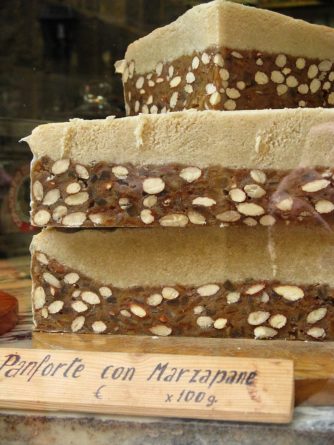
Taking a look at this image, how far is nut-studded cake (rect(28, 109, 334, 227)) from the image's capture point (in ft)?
3.14

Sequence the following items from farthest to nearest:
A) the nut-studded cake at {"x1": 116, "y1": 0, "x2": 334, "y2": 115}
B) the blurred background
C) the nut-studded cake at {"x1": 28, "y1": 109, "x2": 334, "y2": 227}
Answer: the blurred background < the nut-studded cake at {"x1": 116, "y1": 0, "x2": 334, "y2": 115} < the nut-studded cake at {"x1": 28, "y1": 109, "x2": 334, "y2": 227}

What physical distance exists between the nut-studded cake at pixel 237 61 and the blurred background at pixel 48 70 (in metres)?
0.57

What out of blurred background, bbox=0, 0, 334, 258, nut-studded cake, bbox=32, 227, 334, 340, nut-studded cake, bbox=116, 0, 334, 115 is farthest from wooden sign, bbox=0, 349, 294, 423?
blurred background, bbox=0, 0, 334, 258

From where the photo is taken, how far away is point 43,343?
3.35ft

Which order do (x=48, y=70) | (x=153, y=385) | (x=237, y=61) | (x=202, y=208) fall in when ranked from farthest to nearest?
(x=48, y=70) < (x=237, y=61) < (x=202, y=208) < (x=153, y=385)

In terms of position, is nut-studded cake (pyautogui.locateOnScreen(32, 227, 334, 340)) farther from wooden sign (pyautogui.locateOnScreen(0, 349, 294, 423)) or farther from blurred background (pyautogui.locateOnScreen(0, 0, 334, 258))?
blurred background (pyautogui.locateOnScreen(0, 0, 334, 258))

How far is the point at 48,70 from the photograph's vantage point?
2025 mm

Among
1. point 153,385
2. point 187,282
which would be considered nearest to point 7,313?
point 187,282

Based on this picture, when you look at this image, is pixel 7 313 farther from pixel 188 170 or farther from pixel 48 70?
pixel 48 70

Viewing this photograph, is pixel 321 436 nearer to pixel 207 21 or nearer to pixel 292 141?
pixel 292 141

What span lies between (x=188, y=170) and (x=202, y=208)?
0.06 metres

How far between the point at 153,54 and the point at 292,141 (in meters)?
0.39

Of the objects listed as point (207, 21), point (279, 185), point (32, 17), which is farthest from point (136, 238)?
point (32, 17)

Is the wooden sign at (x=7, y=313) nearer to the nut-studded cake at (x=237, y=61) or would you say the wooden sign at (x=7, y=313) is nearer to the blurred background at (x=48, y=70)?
the nut-studded cake at (x=237, y=61)
